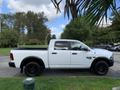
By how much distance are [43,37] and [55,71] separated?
9754cm

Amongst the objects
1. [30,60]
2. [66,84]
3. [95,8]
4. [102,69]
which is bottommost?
[66,84]

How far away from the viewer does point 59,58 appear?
12.0m

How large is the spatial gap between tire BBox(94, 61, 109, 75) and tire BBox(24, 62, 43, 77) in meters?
2.59

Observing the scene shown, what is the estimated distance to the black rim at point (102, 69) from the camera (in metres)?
12.1

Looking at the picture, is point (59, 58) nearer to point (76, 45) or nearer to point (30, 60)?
point (76, 45)

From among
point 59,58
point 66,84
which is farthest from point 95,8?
point 59,58

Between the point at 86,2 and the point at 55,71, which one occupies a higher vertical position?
the point at 86,2

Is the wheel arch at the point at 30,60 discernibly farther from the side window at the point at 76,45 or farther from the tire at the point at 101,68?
the tire at the point at 101,68

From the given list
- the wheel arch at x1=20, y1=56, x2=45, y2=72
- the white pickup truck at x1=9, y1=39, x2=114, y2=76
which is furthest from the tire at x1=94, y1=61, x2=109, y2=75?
the wheel arch at x1=20, y1=56, x2=45, y2=72

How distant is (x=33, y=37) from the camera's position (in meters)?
110

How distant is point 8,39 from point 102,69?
204ft

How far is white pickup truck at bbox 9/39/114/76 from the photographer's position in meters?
11.9

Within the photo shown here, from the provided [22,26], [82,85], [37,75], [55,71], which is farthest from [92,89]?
[22,26]

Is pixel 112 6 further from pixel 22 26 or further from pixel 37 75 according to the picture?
pixel 22 26
